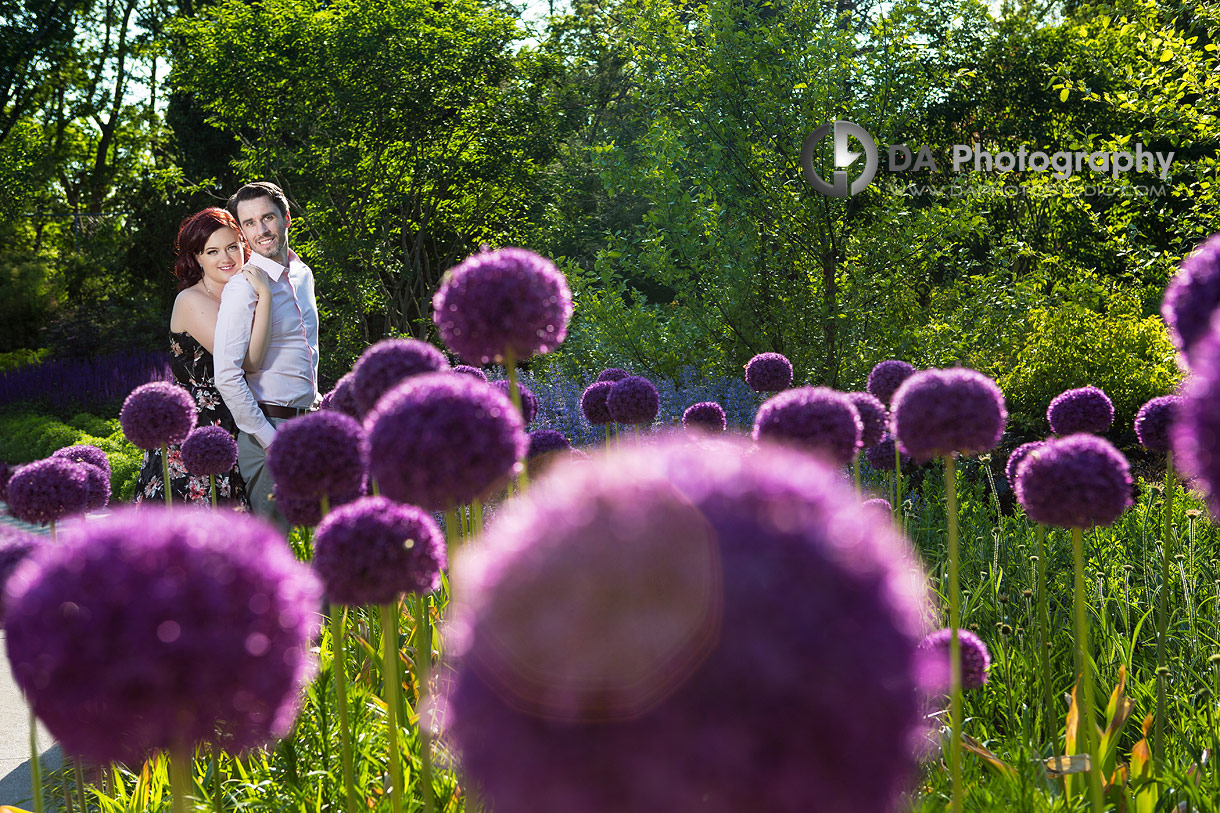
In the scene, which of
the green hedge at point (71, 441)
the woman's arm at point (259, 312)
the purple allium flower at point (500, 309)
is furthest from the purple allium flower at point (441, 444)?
the green hedge at point (71, 441)

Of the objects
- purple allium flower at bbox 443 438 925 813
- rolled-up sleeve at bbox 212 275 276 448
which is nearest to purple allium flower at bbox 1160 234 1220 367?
purple allium flower at bbox 443 438 925 813

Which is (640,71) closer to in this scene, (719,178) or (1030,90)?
(719,178)

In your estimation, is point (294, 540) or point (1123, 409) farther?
point (1123, 409)

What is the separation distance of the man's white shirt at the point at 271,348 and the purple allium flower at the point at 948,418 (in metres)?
3.90

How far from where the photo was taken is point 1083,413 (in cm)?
341

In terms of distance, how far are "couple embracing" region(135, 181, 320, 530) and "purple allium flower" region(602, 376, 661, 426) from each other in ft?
7.59

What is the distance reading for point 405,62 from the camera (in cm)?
1523

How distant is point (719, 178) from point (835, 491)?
9.60 metres

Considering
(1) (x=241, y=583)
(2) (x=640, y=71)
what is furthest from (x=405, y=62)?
(1) (x=241, y=583)

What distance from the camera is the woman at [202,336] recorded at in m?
5.76

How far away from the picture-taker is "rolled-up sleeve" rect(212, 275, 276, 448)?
16.8 feet

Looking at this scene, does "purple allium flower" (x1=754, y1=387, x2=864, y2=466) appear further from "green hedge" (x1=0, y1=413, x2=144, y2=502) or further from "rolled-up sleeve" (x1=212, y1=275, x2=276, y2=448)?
"green hedge" (x1=0, y1=413, x2=144, y2=502)

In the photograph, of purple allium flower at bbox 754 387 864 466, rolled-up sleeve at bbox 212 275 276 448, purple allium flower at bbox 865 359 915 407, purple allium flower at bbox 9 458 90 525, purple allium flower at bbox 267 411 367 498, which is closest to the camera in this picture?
purple allium flower at bbox 267 411 367 498

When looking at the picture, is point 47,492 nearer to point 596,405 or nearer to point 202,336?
point 596,405
